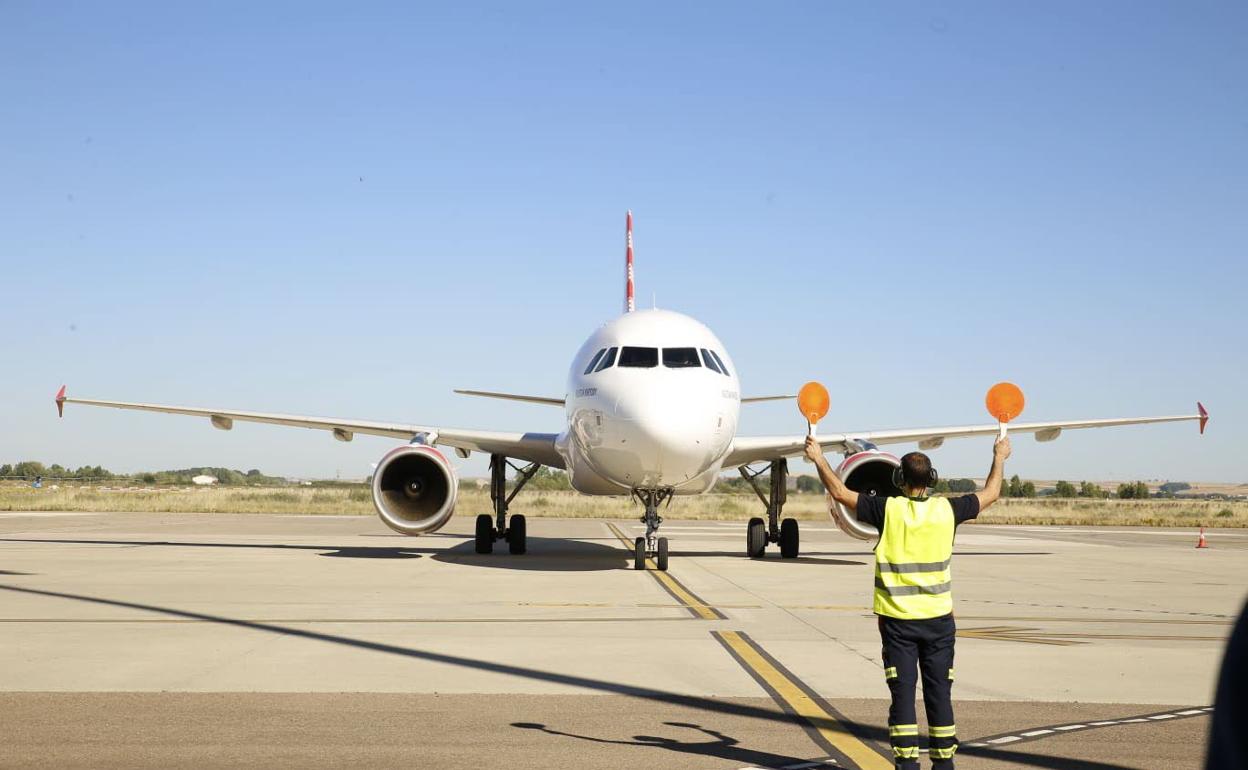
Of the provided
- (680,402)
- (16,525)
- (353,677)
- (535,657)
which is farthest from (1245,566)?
(16,525)

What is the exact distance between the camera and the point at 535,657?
27.3 feet

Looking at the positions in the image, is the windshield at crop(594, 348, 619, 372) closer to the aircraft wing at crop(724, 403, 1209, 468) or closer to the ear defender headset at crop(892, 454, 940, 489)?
the aircraft wing at crop(724, 403, 1209, 468)

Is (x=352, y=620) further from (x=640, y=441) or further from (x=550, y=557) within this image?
(x=550, y=557)

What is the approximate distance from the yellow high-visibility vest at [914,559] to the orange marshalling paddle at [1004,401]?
48 cm

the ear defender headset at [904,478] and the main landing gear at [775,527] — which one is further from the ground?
the ear defender headset at [904,478]

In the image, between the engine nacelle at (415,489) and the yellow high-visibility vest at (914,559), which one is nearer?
the yellow high-visibility vest at (914,559)

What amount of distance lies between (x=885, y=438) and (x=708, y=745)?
15.4 m

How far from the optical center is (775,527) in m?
20.6

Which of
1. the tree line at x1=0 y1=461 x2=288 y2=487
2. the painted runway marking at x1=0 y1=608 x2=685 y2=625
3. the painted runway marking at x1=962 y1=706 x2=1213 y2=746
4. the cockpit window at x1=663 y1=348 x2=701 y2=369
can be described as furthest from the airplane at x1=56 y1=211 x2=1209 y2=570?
the tree line at x1=0 y1=461 x2=288 y2=487

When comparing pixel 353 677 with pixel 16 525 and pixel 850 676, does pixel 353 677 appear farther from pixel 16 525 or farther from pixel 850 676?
pixel 16 525

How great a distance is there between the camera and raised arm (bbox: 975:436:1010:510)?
5380mm

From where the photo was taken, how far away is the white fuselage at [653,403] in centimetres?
1518

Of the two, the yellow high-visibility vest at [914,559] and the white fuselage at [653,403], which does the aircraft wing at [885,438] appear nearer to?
the white fuselage at [653,403]

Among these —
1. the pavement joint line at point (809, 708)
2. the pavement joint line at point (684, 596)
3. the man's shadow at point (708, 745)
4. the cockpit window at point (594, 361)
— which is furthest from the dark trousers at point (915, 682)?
the cockpit window at point (594, 361)
